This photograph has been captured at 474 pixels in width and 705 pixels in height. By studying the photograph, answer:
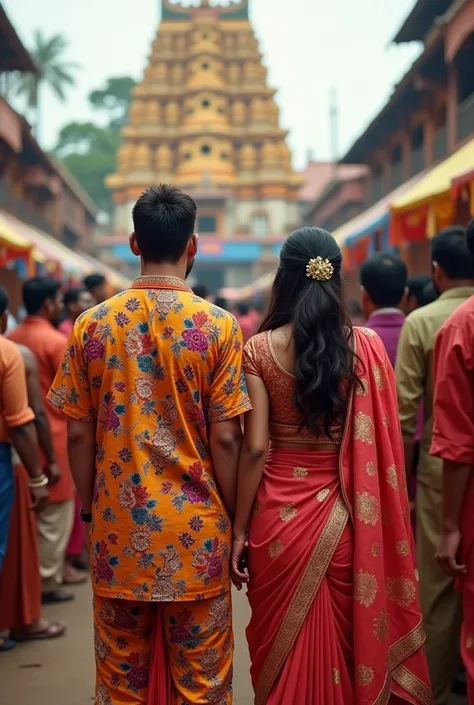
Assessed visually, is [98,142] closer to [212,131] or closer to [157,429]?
[212,131]

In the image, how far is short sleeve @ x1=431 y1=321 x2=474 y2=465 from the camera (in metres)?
2.56

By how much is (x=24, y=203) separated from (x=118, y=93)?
138 feet

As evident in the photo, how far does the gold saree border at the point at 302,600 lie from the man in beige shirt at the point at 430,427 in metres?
0.99

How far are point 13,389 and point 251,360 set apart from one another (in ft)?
4.54

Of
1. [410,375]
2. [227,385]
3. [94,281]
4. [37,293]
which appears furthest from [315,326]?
[94,281]

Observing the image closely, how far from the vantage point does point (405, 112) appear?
17922mm

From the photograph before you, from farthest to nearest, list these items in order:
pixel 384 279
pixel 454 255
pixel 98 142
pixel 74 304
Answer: pixel 98 142
pixel 74 304
pixel 384 279
pixel 454 255

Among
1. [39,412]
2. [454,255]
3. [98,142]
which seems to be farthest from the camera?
[98,142]

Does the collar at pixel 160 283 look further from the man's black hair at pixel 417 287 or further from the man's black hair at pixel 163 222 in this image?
the man's black hair at pixel 417 287

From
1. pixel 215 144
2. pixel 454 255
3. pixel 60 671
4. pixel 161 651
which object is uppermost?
pixel 215 144

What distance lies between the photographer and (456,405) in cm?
257

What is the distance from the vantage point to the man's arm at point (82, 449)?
8.71 ft

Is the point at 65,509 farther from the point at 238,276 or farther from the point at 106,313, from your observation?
the point at 238,276

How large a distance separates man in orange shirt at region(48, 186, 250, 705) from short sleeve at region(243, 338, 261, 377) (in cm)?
8
